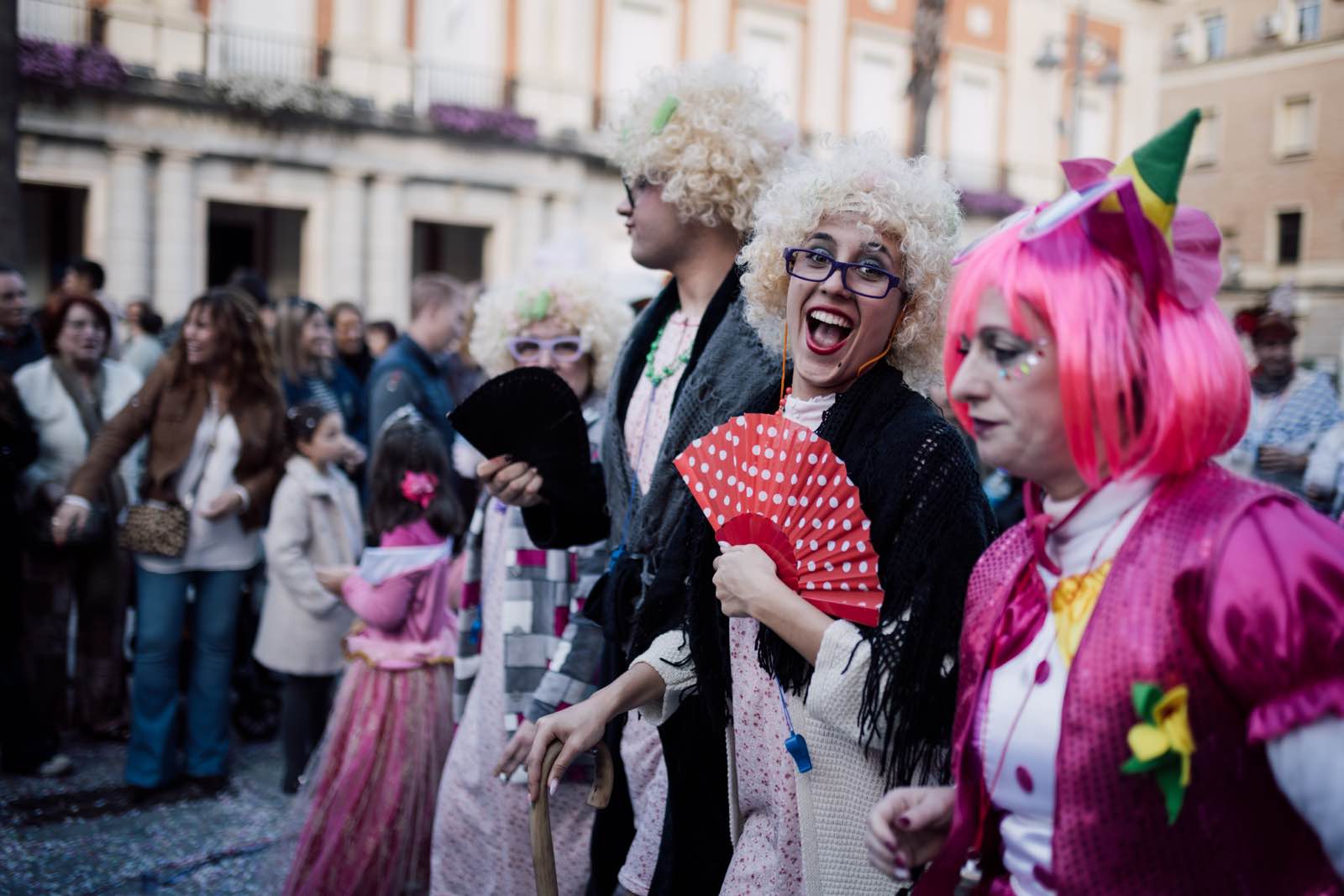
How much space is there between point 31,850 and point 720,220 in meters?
3.35

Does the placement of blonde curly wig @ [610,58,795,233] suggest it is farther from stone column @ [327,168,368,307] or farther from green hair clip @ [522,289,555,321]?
stone column @ [327,168,368,307]

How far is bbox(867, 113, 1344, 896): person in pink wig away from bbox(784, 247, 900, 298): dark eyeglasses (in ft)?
1.78

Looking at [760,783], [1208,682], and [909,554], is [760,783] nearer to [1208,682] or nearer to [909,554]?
[909,554]

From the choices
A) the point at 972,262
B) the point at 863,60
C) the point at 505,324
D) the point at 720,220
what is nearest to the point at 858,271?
the point at 972,262

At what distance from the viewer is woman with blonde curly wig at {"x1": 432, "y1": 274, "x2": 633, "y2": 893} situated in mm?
3064

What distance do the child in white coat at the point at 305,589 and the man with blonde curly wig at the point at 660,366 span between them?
1800 mm

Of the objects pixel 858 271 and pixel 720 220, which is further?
pixel 720 220

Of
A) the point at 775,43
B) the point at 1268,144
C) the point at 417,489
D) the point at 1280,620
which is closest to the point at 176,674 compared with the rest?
the point at 417,489

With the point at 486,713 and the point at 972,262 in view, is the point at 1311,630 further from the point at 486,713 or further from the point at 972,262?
A: the point at 486,713

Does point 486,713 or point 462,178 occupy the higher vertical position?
point 462,178

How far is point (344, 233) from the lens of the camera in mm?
17031

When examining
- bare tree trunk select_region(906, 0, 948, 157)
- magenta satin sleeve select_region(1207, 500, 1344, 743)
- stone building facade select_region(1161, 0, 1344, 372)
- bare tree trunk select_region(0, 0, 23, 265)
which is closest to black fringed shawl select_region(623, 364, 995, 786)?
magenta satin sleeve select_region(1207, 500, 1344, 743)

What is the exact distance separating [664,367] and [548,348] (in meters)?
0.73

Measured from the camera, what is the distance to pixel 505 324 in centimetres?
363
